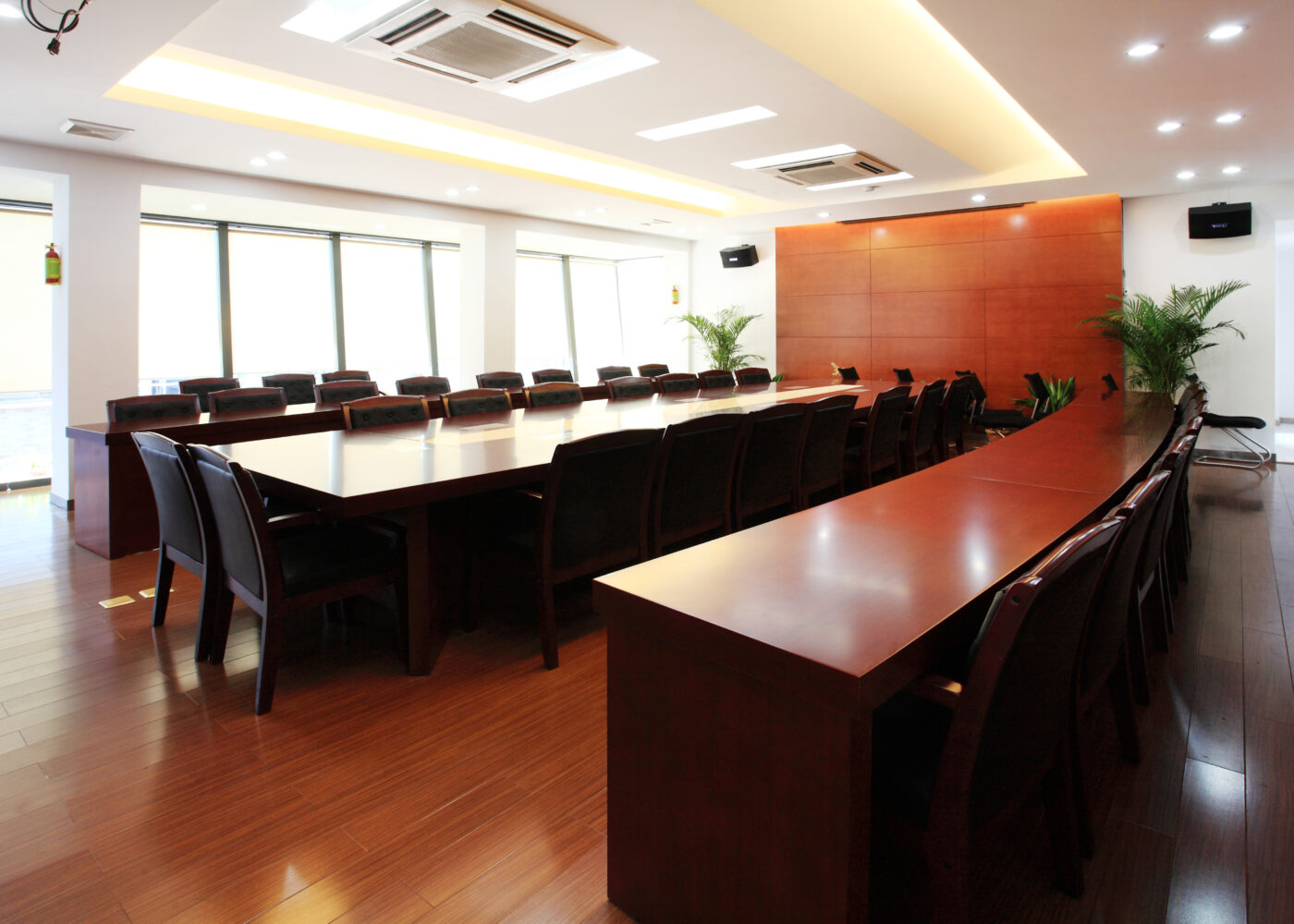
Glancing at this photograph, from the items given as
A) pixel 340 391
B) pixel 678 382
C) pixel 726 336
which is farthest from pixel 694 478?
pixel 726 336

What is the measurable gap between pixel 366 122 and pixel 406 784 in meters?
5.95

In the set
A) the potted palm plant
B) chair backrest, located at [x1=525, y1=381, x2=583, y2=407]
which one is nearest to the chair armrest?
chair backrest, located at [x1=525, y1=381, x2=583, y2=407]

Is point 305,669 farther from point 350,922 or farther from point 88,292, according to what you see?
point 88,292

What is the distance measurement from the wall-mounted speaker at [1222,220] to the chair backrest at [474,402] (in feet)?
24.7

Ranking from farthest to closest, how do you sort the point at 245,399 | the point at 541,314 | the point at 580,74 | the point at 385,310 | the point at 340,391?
the point at 541,314 → the point at 385,310 → the point at 340,391 → the point at 245,399 → the point at 580,74

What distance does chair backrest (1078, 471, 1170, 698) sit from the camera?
1530 millimetres

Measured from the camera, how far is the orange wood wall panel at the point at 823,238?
9.86 metres

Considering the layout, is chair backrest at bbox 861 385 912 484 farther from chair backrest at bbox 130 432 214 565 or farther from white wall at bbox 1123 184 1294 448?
white wall at bbox 1123 184 1294 448

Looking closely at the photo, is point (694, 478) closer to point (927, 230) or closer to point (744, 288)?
point (927, 230)

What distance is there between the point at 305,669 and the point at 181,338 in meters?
7.21

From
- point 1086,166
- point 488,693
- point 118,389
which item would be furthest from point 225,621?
point 1086,166

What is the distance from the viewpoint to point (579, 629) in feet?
9.96

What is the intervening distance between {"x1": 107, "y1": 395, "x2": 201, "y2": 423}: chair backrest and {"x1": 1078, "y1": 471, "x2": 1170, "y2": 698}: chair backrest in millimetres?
4966

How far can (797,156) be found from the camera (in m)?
6.42
